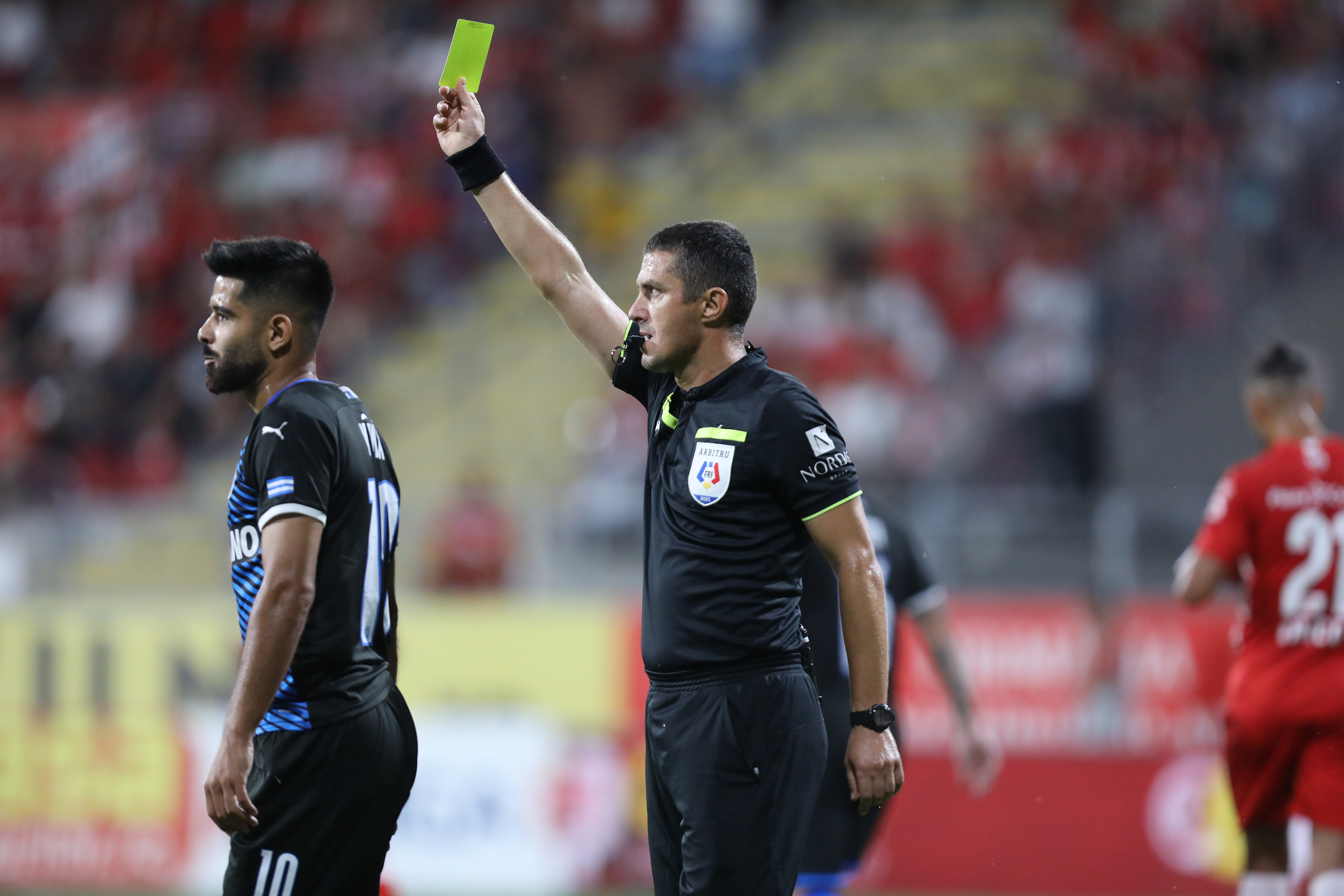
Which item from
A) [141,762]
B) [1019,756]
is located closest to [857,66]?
[1019,756]

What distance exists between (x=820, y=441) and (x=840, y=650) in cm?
192

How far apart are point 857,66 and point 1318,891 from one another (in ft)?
42.4

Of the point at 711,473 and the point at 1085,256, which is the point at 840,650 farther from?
the point at 1085,256

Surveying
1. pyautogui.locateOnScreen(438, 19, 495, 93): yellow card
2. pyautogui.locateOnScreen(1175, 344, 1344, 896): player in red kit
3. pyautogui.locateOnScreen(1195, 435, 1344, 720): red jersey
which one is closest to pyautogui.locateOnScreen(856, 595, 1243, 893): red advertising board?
pyautogui.locateOnScreen(1175, 344, 1344, 896): player in red kit

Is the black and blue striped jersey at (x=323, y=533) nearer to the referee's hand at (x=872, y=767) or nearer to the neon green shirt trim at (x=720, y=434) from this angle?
the neon green shirt trim at (x=720, y=434)

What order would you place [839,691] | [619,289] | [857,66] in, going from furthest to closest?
[857,66], [619,289], [839,691]

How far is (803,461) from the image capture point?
4258mm

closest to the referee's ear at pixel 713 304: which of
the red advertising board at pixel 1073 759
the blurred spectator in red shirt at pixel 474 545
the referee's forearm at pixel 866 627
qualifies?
the referee's forearm at pixel 866 627

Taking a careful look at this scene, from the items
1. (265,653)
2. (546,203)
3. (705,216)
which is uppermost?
(546,203)

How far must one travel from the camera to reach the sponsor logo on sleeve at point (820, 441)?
14.0ft

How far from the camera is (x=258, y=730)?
4.45 m

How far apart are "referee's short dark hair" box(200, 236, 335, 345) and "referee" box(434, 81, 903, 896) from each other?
0.99m

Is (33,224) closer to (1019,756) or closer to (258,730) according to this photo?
(1019,756)

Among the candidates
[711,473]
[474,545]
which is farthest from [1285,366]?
[474,545]
